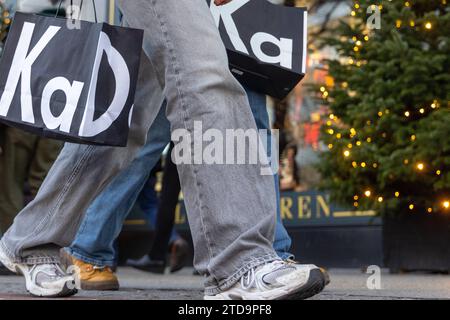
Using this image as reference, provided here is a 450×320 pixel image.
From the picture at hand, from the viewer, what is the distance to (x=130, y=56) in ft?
7.80

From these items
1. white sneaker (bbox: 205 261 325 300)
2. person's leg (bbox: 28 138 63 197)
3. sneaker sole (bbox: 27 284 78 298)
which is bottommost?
sneaker sole (bbox: 27 284 78 298)

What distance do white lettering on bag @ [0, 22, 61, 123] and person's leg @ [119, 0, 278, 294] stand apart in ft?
1.28

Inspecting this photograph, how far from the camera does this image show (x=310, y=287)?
6.50 feet

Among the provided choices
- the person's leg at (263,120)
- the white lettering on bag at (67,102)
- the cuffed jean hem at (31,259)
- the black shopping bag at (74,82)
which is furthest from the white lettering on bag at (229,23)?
the cuffed jean hem at (31,259)

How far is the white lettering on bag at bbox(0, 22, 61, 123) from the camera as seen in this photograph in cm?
243

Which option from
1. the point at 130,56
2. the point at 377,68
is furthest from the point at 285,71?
the point at 377,68

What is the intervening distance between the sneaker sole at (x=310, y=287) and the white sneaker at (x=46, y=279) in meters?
0.89

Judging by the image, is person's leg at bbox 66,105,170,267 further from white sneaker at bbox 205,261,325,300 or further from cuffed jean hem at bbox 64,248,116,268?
white sneaker at bbox 205,261,325,300

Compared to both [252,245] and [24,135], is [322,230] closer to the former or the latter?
[24,135]

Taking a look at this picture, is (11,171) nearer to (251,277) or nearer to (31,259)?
(31,259)

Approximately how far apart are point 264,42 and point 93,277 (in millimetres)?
1125

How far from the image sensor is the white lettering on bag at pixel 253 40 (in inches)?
115

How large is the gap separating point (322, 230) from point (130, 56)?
4424 millimetres

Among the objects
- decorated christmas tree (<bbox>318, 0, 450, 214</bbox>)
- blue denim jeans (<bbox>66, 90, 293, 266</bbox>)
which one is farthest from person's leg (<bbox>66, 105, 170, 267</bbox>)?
decorated christmas tree (<bbox>318, 0, 450, 214</bbox>)
